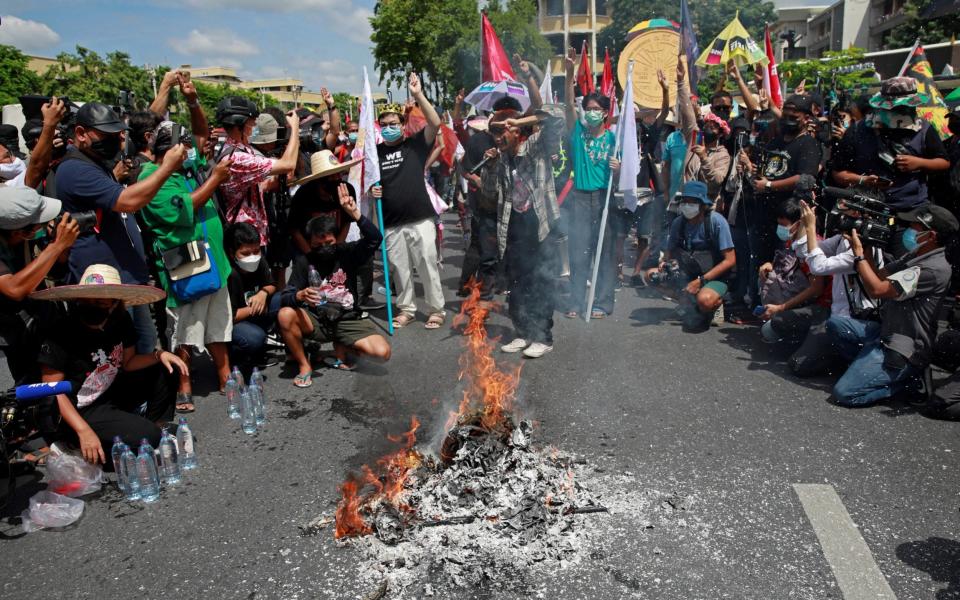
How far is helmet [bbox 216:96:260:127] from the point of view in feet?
19.2

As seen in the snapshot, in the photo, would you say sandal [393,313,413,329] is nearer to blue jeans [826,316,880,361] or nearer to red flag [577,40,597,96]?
blue jeans [826,316,880,361]

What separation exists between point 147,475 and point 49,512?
529 mm

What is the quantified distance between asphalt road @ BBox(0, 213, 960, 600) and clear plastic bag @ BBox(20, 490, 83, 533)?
69mm

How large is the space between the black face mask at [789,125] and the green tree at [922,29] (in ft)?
93.7

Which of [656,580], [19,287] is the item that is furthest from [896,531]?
[19,287]

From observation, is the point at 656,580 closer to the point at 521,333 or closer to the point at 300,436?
the point at 300,436

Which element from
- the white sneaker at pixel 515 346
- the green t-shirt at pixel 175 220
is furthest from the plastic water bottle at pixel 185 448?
the white sneaker at pixel 515 346

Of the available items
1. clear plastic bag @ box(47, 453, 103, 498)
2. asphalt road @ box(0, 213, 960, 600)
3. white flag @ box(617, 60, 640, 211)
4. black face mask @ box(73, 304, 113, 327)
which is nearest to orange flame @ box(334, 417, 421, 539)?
asphalt road @ box(0, 213, 960, 600)

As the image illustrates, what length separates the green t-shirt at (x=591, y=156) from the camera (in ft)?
24.5

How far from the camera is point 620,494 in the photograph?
12.5 ft

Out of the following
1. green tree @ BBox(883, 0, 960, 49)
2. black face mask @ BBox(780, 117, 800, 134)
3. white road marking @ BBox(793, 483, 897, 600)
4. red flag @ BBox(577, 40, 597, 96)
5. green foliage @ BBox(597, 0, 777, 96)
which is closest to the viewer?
white road marking @ BBox(793, 483, 897, 600)

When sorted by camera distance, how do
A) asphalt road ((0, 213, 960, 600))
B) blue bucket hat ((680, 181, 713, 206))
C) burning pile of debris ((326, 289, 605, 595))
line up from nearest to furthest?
asphalt road ((0, 213, 960, 600))
burning pile of debris ((326, 289, 605, 595))
blue bucket hat ((680, 181, 713, 206))

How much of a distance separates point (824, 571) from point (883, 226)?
294 centimetres

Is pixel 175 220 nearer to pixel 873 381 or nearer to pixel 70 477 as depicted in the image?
pixel 70 477
